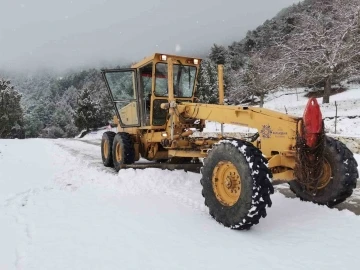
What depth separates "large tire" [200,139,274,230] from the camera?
3828mm

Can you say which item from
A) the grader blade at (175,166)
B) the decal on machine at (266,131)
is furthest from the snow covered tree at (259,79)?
the decal on machine at (266,131)

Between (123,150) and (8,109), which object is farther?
(8,109)

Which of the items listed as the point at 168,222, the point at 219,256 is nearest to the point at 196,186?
the point at 168,222

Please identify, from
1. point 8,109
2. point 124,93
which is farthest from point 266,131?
point 8,109

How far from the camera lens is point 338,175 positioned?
4.54m

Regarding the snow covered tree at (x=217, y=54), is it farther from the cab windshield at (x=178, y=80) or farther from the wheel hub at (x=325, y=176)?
the wheel hub at (x=325, y=176)

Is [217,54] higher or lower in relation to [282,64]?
higher

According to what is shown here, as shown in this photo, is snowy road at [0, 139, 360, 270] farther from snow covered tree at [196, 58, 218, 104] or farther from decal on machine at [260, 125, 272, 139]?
snow covered tree at [196, 58, 218, 104]

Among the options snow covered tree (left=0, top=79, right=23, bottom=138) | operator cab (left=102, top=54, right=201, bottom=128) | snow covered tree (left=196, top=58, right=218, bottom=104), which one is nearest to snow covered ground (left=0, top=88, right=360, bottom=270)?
operator cab (left=102, top=54, right=201, bottom=128)

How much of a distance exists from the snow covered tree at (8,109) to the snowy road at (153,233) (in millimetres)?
42741

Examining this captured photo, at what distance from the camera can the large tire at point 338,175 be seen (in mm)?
4508

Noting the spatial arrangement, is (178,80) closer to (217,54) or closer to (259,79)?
(259,79)

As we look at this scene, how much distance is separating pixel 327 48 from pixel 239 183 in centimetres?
2257

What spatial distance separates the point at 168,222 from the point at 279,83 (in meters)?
23.1
